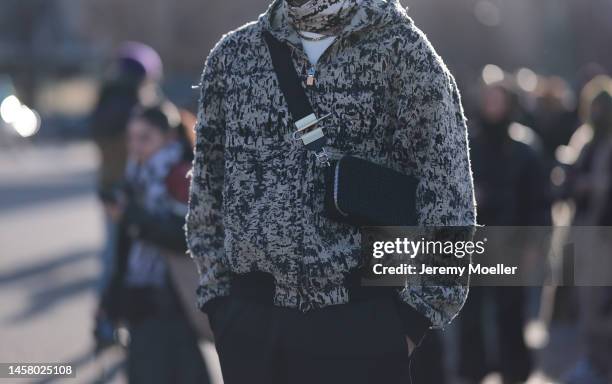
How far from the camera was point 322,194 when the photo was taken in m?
2.88

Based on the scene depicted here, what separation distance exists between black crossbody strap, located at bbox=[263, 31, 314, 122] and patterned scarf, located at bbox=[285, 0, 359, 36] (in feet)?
0.28

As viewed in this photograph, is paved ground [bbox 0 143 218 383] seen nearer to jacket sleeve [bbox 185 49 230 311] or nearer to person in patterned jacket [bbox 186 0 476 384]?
jacket sleeve [bbox 185 49 230 311]

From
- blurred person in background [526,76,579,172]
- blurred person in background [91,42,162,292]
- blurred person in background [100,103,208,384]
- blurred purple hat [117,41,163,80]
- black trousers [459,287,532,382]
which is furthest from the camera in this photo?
blurred person in background [526,76,579,172]

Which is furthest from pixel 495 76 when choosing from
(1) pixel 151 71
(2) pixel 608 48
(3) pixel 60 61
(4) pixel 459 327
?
(3) pixel 60 61

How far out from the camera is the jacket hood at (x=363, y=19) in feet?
9.54

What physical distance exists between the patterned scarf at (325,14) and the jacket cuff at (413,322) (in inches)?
25.6

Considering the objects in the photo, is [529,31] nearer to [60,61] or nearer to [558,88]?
[60,61]

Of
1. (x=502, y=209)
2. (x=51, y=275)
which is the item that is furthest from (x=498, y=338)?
(x=51, y=275)

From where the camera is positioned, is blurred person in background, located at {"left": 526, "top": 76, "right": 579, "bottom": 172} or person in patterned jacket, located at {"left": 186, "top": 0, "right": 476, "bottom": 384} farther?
blurred person in background, located at {"left": 526, "top": 76, "right": 579, "bottom": 172}

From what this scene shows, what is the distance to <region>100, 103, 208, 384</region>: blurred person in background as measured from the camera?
509 cm

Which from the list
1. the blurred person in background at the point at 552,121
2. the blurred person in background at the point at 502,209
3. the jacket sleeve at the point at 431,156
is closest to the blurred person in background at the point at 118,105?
the blurred person in background at the point at 502,209

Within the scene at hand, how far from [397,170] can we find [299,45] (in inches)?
14.3

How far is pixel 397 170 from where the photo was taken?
299 centimetres

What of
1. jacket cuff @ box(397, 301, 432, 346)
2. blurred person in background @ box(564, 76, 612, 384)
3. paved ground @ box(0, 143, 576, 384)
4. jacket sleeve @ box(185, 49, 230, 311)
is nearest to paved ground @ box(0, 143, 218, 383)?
paved ground @ box(0, 143, 576, 384)
